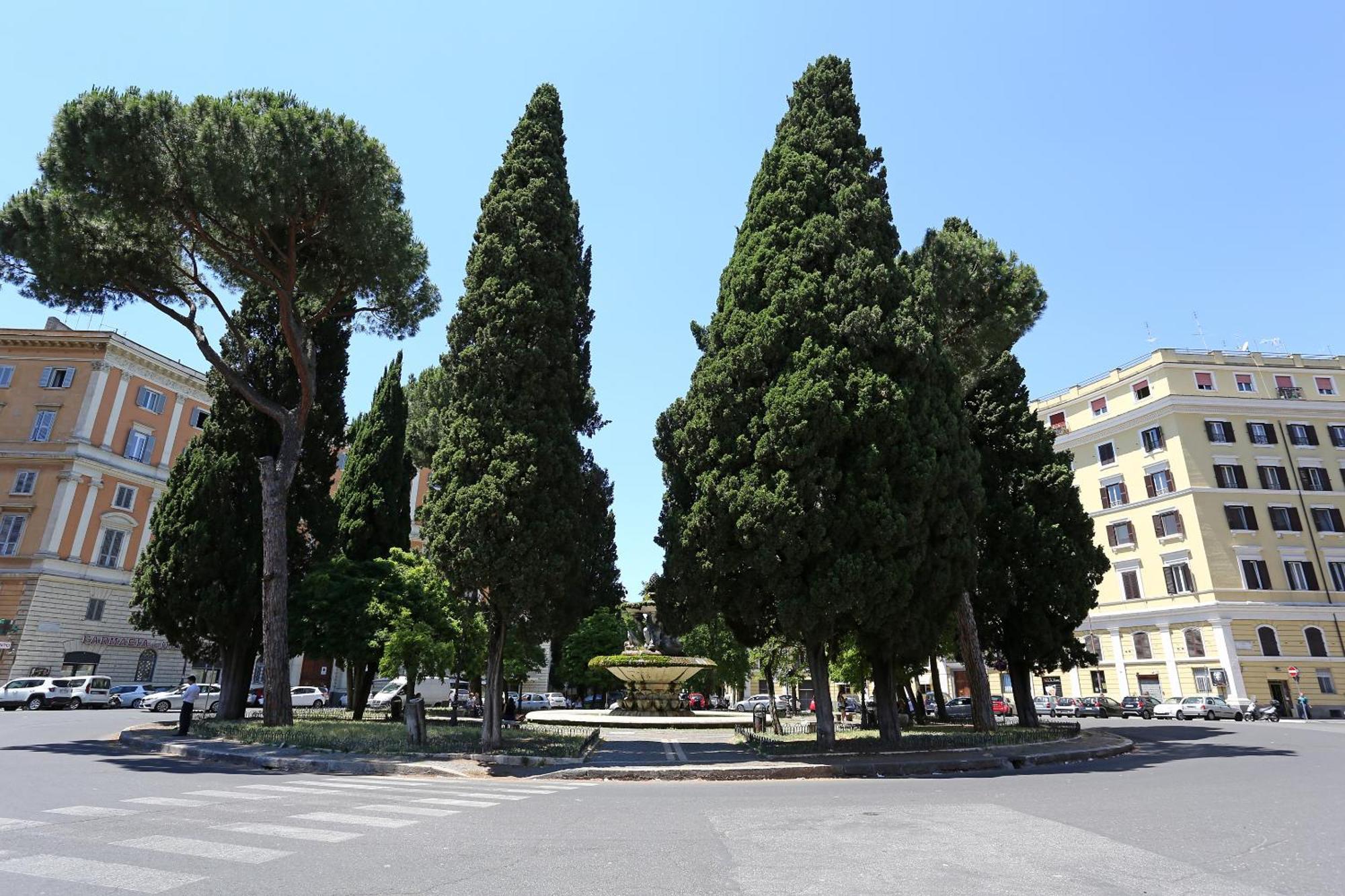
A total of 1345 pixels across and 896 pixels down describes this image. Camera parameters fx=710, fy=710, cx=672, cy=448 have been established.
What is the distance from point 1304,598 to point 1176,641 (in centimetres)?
729

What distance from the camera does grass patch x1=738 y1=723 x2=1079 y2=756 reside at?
1672 centimetres

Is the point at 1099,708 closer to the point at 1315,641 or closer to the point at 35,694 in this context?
the point at 1315,641

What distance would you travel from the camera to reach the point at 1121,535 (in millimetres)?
46156

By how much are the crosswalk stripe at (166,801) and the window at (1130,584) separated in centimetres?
5017

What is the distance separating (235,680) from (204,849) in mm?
19318

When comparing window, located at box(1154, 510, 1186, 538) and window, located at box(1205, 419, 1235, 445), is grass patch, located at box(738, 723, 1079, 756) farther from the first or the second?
window, located at box(1205, 419, 1235, 445)

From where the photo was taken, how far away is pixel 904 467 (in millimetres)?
15922

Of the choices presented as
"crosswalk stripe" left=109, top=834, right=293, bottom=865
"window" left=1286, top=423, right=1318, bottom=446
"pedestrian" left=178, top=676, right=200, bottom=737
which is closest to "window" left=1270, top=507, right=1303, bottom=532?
"window" left=1286, top=423, right=1318, bottom=446

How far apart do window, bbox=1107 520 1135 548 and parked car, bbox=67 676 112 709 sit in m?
58.4

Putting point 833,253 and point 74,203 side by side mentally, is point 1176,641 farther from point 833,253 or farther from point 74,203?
point 74,203

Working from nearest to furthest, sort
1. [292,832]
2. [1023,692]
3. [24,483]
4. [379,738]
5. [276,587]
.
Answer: [292,832]
[379,738]
[276,587]
[1023,692]
[24,483]

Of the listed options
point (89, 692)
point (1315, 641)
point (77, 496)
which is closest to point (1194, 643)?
point (1315, 641)

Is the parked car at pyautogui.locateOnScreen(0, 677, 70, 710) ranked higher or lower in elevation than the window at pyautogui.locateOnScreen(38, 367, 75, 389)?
lower

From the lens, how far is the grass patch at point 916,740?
1672 cm
